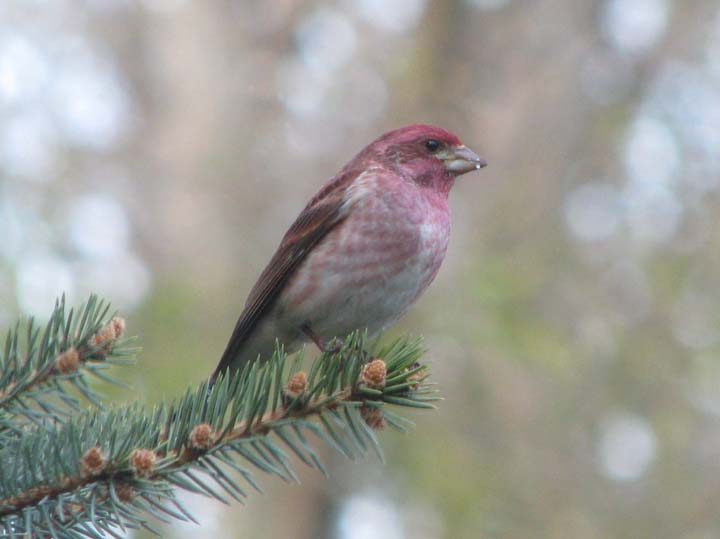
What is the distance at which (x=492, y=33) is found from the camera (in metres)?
14.0

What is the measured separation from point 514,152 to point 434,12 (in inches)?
99.6

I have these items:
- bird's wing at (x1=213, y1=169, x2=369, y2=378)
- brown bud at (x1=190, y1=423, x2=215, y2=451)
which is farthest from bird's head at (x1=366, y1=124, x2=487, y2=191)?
brown bud at (x1=190, y1=423, x2=215, y2=451)

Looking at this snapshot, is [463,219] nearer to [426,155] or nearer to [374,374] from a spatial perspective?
[426,155]

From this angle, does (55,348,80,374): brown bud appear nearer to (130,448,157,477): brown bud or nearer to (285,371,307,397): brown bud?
(130,448,157,477): brown bud

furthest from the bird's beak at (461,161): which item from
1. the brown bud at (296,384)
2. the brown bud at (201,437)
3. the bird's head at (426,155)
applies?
the brown bud at (201,437)

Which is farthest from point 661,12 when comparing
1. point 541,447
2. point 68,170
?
point 68,170

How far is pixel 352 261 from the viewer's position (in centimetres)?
499

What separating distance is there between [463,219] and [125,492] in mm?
10126

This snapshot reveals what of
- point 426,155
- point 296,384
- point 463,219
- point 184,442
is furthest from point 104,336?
point 463,219

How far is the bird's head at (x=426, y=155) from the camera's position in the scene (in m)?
5.62

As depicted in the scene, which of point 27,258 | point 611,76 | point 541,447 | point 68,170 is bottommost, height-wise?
point 541,447

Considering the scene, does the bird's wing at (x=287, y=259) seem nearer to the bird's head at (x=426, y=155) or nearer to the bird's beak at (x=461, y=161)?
the bird's head at (x=426, y=155)

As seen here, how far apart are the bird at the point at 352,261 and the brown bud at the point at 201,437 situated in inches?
81.7

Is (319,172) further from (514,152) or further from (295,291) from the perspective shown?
(295,291)
